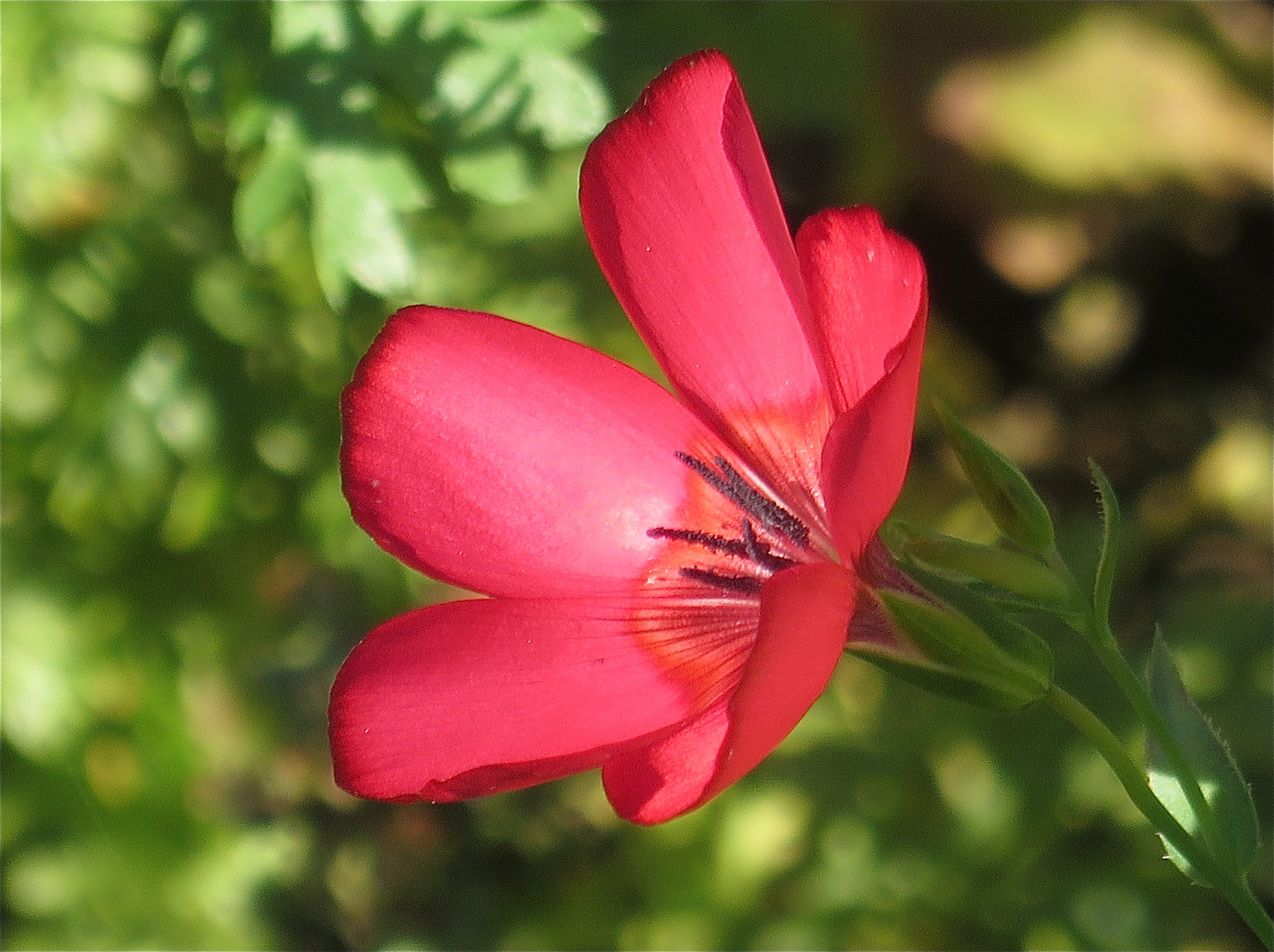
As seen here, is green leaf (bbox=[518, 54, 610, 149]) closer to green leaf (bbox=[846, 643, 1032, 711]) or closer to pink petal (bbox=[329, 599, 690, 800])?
pink petal (bbox=[329, 599, 690, 800])

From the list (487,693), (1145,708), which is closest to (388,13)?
(487,693)

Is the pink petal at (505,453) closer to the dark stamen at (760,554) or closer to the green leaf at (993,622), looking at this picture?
the dark stamen at (760,554)

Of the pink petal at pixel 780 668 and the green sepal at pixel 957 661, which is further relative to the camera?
the green sepal at pixel 957 661

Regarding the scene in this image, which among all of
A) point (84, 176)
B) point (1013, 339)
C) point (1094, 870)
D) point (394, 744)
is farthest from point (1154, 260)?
point (394, 744)

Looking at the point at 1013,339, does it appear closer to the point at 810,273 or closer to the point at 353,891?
the point at 353,891

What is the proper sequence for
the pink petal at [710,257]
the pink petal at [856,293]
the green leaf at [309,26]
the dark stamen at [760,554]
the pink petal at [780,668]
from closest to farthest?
the pink petal at [780,668]
the pink petal at [856,293]
the pink petal at [710,257]
the dark stamen at [760,554]
the green leaf at [309,26]

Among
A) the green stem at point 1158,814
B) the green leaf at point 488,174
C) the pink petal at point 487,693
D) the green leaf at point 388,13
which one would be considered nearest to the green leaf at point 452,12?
the green leaf at point 388,13

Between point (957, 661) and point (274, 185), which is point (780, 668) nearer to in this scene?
point (957, 661)
